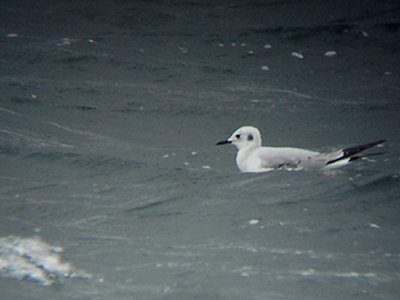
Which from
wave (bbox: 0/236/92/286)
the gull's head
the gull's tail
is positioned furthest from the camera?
the gull's head

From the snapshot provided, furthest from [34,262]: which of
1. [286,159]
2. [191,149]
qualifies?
[191,149]

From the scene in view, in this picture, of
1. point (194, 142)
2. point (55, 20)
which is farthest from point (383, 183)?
point (55, 20)

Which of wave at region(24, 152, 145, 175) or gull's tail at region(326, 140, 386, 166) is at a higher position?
gull's tail at region(326, 140, 386, 166)

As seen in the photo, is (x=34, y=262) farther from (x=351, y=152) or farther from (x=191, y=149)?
(x=351, y=152)

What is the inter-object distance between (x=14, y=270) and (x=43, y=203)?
1633mm

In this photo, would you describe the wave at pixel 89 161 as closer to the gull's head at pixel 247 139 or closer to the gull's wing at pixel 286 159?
the gull's head at pixel 247 139

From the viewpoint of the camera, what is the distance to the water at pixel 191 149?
21.0 ft

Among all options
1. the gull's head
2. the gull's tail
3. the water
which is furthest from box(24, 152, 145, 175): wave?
the gull's tail

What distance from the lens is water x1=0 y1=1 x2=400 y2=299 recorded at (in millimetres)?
6398

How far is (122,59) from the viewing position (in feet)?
42.9

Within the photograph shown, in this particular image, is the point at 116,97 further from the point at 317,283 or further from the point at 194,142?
the point at 317,283

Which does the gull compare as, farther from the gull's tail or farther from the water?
the water

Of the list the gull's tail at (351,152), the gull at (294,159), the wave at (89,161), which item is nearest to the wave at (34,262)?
the wave at (89,161)

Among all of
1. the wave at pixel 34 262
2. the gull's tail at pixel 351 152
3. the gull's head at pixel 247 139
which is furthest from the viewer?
the gull's head at pixel 247 139
